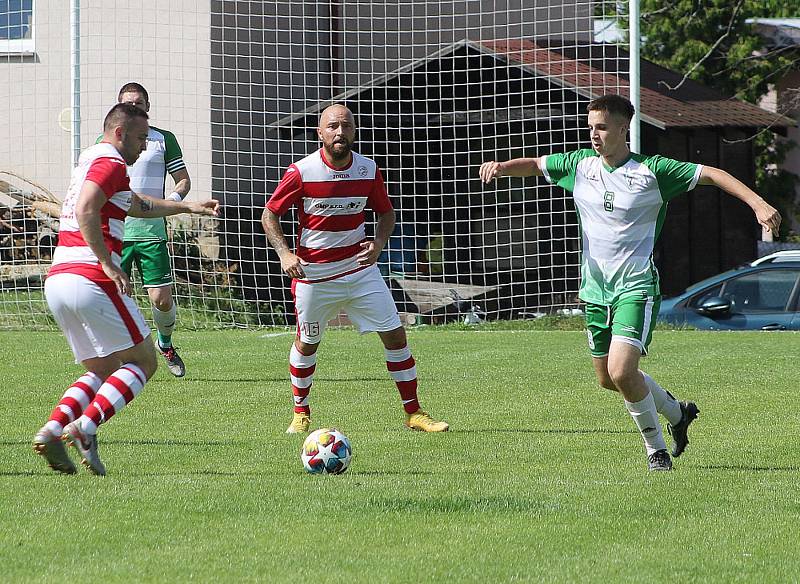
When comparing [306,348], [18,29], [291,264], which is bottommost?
[306,348]

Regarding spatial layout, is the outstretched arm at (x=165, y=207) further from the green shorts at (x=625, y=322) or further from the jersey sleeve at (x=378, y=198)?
the green shorts at (x=625, y=322)

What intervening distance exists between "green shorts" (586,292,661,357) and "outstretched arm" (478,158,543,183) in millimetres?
832

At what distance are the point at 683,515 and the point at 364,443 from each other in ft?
9.04

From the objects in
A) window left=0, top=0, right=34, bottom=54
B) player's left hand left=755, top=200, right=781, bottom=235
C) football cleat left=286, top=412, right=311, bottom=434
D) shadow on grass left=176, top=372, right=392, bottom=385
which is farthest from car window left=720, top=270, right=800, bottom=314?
window left=0, top=0, right=34, bottom=54

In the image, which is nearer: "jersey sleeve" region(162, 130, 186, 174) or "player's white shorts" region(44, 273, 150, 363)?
"player's white shorts" region(44, 273, 150, 363)

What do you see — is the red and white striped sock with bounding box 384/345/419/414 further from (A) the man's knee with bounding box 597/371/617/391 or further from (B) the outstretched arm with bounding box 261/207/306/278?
(A) the man's knee with bounding box 597/371/617/391

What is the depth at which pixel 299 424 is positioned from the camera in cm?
882

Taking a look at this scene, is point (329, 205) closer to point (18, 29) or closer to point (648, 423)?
point (648, 423)

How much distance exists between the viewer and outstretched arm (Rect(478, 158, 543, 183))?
735 cm

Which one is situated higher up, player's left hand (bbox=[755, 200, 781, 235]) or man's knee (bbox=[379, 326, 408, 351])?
player's left hand (bbox=[755, 200, 781, 235])

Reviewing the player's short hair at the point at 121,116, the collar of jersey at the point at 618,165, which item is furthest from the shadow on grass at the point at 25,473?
the collar of jersey at the point at 618,165

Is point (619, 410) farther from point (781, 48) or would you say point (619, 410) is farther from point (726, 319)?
point (781, 48)

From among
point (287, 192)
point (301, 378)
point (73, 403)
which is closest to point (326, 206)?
point (287, 192)

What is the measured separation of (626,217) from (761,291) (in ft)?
34.5
